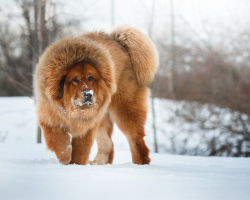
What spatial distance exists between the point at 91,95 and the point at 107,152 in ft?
4.57

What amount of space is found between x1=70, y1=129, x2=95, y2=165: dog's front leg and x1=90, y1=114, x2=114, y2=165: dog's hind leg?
2.36ft

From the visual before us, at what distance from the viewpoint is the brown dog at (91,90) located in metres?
3.03

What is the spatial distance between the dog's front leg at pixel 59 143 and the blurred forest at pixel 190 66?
232 cm

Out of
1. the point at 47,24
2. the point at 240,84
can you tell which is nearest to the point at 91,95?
the point at 47,24

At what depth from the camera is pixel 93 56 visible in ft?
10.8

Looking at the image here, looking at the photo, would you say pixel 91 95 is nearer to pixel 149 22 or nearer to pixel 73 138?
pixel 73 138

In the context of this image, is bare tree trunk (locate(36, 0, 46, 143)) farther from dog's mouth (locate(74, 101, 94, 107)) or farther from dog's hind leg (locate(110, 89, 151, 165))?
dog's mouth (locate(74, 101, 94, 107))

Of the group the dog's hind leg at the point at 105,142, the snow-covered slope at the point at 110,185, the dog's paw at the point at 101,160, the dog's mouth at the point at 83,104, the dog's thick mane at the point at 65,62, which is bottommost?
the dog's paw at the point at 101,160

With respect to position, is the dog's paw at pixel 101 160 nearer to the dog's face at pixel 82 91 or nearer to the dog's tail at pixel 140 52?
the dog's face at pixel 82 91

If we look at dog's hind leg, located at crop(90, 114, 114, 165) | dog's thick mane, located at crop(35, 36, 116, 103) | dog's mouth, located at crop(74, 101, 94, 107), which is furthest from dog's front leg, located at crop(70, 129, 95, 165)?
dog's hind leg, located at crop(90, 114, 114, 165)

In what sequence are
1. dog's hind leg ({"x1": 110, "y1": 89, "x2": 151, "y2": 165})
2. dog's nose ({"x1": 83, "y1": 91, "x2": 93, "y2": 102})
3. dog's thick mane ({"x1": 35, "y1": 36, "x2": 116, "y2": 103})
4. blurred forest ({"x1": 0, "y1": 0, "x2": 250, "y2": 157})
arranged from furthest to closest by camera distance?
blurred forest ({"x1": 0, "y1": 0, "x2": 250, "y2": 157})
dog's hind leg ({"x1": 110, "y1": 89, "x2": 151, "y2": 165})
dog's thick mane ({"x1": 35, "y1": 36, "x2": 116, "y2": 103})
dog's nose ({"x1": 83, "y1": 91, "x2": 93, "y2": 102})

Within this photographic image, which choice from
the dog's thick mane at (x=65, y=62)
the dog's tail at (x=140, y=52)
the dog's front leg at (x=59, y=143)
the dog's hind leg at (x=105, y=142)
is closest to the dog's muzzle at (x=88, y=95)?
the dog's thick mane at (x=65, y=62)

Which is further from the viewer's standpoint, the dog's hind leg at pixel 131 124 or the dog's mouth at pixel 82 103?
the dog's hind leg at pixel 131 124

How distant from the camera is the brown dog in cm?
303
